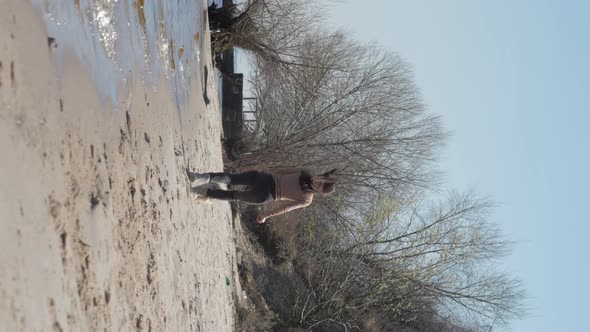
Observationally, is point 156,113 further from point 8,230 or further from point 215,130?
point 215,130

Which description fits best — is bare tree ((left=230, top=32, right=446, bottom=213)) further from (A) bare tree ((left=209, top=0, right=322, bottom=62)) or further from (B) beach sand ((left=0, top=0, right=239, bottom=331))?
(B) beach sand ((left=0, top=0, right=239, bottom=331))

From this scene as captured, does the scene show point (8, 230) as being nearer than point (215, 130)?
Yes

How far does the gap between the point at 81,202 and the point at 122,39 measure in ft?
6.31

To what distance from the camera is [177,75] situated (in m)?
7.37

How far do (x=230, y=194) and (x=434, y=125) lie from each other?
1008 cm

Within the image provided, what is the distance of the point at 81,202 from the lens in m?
3.23

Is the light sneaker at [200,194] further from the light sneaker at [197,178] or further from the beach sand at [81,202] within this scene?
the beach sand at [81,202]

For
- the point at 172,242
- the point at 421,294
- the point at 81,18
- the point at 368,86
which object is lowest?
the point at 421,294

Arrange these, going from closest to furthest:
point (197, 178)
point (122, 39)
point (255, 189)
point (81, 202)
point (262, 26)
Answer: point (81, 202), point (122, 39), point (255, 189), point (197, 178), point (262, 26)

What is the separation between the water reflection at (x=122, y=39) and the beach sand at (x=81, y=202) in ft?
0.41

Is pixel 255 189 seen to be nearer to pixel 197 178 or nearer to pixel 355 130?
pixel 197 178

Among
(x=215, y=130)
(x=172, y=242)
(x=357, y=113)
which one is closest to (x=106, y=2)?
(x=172, y=242)

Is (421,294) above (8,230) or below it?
below

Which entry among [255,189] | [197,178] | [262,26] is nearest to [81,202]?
[255,189]
